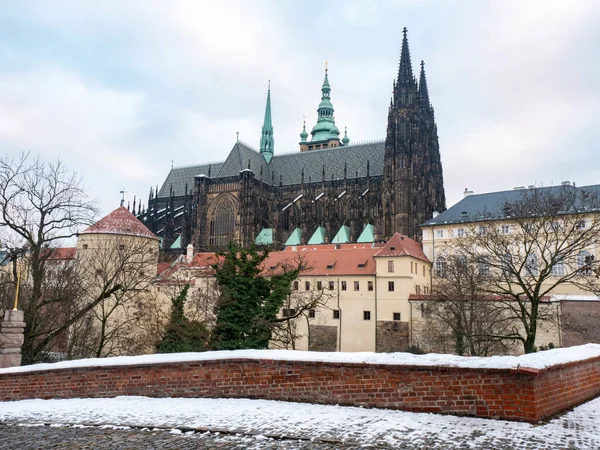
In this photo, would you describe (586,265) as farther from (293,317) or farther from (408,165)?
(408,165)

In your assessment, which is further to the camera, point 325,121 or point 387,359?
point 325,121

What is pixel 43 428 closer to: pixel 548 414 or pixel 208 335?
pixel 548 414

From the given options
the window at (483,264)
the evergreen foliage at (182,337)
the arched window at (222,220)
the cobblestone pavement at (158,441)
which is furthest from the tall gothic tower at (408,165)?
the cobblestone pavement at (158,441)

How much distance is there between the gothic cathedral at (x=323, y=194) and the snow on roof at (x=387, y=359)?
A: 53893 millimetres

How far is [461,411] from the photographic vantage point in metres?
8.49

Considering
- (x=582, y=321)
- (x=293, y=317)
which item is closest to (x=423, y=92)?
(x=582, y=321)

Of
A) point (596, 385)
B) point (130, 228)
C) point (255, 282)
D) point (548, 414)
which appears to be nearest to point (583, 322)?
point (255, 282)

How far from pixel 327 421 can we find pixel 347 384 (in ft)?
3.91

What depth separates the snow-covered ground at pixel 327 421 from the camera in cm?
722

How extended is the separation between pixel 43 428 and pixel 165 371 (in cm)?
256

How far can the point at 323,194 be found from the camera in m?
77.6

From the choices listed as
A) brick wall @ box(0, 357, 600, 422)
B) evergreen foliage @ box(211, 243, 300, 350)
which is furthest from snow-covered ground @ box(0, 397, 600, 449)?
evergreen foliage @ box(211, 243, 300, 350)

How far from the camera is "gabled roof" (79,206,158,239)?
44.1 meters

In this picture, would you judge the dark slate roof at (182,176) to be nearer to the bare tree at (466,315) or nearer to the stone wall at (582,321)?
the bare tree at (466,315)
